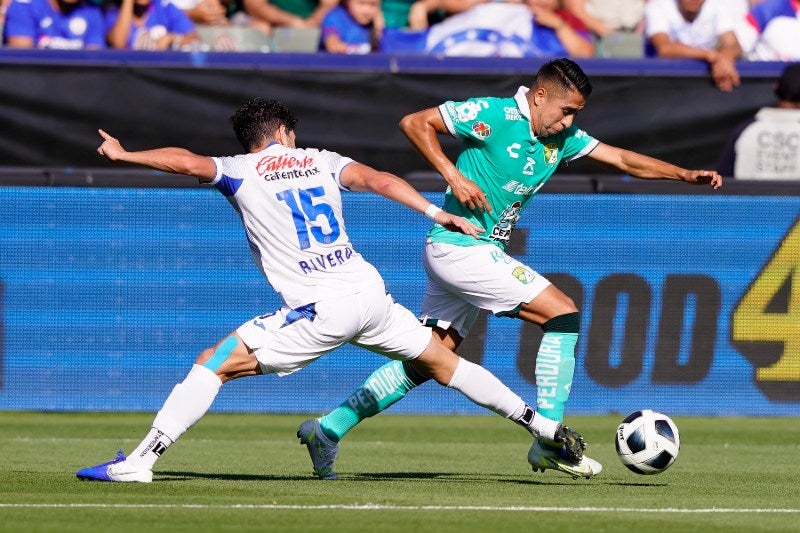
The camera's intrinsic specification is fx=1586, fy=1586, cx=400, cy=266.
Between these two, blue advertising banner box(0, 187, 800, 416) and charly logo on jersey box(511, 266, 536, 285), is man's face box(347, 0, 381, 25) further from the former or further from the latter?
charly logo on jersey box(511, 266, 536, 285)

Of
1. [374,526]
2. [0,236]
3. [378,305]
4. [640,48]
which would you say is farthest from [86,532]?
[640,48]

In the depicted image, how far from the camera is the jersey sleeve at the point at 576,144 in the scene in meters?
9.02

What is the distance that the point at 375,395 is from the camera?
8.86 meters

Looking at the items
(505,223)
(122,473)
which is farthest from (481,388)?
(122,473)

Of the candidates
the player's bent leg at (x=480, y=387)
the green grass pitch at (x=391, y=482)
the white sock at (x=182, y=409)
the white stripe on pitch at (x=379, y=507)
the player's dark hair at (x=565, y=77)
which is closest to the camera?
the green grass pitch at (x=391, y=482)

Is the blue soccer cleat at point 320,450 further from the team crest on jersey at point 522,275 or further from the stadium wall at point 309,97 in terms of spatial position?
the stadium wall at point 309,97

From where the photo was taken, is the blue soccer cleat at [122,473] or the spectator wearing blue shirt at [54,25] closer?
the blue soccer cleat at [122,473]

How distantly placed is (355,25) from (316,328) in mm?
7593

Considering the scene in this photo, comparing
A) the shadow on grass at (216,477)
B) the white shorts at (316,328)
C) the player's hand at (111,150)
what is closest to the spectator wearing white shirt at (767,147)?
the shadow on grass at (216,477)

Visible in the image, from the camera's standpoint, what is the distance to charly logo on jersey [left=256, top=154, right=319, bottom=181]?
25.9 ft

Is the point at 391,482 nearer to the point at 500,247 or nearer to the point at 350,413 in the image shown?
the point at 350,413

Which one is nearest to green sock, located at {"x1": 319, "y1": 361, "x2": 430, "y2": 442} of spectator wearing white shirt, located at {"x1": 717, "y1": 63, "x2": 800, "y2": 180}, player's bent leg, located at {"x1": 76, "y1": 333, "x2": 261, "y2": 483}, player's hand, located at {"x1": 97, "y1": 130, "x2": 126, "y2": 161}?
player's bent leg, located at {"x1": 76, "y1": 333, "x2": 261, "y2": 483}

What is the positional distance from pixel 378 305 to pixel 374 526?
5.73 feet

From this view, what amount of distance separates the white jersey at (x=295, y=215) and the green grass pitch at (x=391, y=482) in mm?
1041
